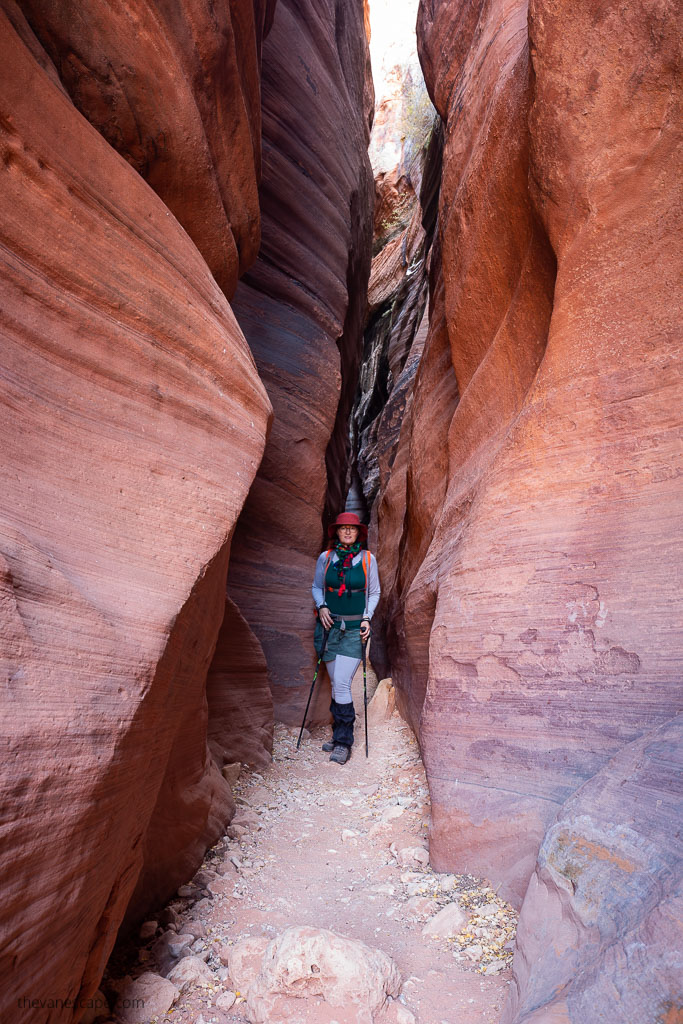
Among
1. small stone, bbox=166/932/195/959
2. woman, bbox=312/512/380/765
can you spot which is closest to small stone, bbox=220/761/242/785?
woman, bbox=312/512/380/765

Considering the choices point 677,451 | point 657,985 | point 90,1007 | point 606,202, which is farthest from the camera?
point 606,202

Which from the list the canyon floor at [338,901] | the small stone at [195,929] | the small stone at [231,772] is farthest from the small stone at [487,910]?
the small stone at [231,772]

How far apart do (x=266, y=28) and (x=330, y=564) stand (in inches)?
232

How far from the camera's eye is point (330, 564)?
22.3 feet

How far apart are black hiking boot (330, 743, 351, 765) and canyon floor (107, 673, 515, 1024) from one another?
0.79 metres

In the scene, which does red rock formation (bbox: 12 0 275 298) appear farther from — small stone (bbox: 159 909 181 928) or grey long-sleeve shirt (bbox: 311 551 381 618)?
small stone (bbox: 159 909 181 928)

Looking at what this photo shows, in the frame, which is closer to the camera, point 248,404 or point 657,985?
point 657,985

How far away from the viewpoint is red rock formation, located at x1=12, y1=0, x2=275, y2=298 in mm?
3193

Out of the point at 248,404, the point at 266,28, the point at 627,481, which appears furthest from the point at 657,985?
the point at 266,28

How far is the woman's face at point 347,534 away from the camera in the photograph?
269 inches

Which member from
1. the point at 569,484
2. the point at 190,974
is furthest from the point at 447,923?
the point at 569,484

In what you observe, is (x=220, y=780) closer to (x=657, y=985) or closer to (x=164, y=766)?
(x=164, y=766)

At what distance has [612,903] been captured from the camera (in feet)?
6.65

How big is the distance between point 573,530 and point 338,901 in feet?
7.32
